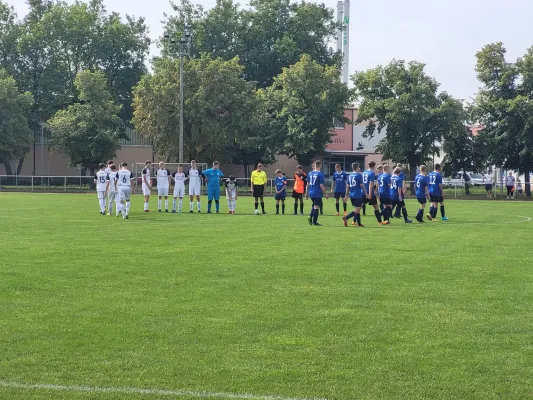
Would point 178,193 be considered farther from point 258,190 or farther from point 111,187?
point 111,187

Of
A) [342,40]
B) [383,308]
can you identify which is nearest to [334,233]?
[383,308]

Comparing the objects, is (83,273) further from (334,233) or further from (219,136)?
(219,136)

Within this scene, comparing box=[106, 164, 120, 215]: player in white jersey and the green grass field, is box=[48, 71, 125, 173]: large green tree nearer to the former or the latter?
box=[106, 164, 120, 215]: player in white jersey

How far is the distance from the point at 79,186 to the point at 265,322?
50268mm

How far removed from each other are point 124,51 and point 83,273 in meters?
68.4

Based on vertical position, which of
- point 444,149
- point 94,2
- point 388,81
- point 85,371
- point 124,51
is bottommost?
point 85,371

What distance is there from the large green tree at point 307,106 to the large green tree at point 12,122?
75.2 feet

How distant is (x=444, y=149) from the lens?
5572 cm

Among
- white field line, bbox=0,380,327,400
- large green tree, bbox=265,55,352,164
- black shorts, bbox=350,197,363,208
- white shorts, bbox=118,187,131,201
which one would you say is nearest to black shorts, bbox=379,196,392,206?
black shorts, bbox=350,197,363,208

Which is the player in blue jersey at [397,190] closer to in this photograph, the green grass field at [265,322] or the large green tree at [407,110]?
the green grass field at [265,322]

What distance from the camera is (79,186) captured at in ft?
182

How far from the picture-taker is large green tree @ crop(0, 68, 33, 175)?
205ft

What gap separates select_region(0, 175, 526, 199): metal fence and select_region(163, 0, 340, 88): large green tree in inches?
862

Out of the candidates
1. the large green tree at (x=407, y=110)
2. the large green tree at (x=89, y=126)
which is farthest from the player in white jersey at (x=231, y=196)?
the large green tree at (x=89, y=126)
